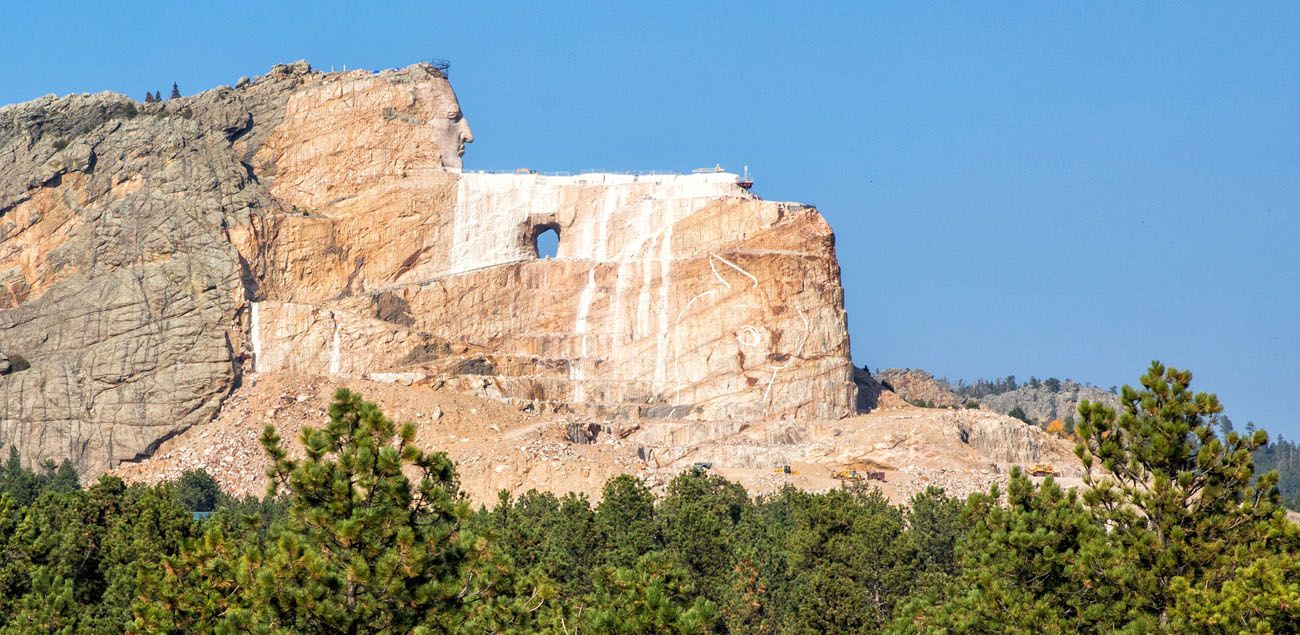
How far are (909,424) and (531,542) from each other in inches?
1814

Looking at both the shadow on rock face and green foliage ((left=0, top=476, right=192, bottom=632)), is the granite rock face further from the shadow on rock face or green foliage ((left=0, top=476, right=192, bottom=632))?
green foliage ((left=0, top=476, right=192, bottom=632))

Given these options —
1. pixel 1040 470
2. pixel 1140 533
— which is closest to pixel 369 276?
pixel 1040 470

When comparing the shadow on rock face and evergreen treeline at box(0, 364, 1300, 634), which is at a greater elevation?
the shadow on rock face

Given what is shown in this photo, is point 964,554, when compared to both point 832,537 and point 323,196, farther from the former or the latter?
point 323,196

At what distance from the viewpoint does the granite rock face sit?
10488cm

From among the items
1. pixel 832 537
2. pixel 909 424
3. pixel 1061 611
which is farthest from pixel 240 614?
pixel 909 424

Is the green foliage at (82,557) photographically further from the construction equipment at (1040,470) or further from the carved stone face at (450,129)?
the carved stone face at (450,129)

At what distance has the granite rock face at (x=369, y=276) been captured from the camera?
344 ft

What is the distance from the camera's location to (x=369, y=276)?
110188 mm

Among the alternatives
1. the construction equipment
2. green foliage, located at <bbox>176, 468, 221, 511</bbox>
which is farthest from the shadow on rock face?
green foliage, located at <bbox>176, 468, 221, 511</bbox>

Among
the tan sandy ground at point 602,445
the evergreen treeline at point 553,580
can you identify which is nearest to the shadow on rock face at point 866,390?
the tan sandy ground at point 602,445

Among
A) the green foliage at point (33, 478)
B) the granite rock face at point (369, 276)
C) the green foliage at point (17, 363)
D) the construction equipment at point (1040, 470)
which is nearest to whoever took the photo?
the green foliage at point (33, 478)

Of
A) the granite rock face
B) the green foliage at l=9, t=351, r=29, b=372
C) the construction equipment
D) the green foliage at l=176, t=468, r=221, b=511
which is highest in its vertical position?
the granite rock face

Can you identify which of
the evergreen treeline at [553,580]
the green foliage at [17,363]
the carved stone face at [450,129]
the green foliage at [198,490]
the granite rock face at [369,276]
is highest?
the carved stone face at [450,129]
